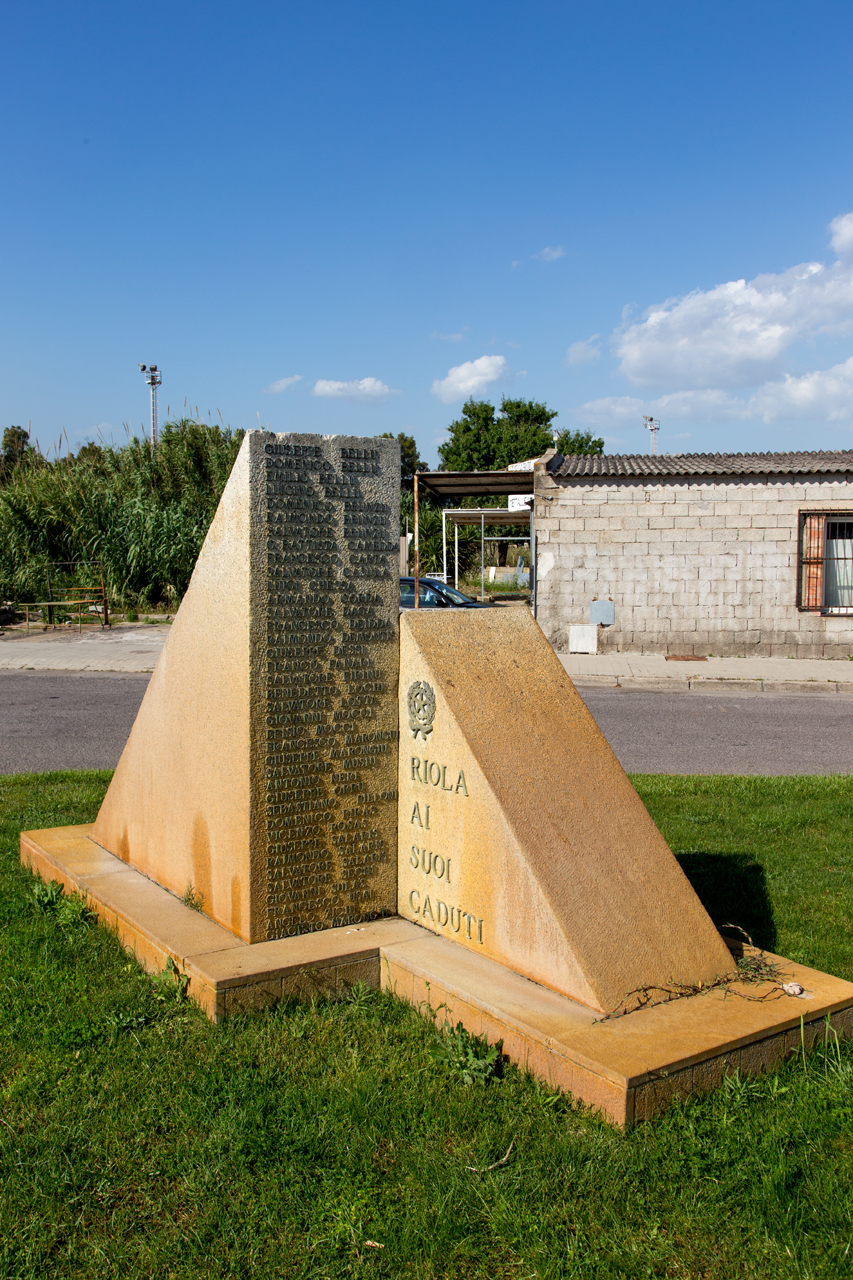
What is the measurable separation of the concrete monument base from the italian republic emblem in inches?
32.1

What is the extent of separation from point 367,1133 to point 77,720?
8484mm

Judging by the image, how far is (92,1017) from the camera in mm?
3381

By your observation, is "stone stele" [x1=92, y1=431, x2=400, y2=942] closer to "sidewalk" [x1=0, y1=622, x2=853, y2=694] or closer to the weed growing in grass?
the weed growing in grass

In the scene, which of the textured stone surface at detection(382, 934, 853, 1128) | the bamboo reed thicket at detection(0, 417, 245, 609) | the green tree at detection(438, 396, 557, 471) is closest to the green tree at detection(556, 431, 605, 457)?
the green tree at detection(438, 396, 557, 471)

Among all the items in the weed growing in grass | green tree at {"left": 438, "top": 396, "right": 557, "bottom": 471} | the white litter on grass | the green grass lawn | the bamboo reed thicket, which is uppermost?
green tree at {"left": 438, "top": 396, "right": 557, "bottom": 471}

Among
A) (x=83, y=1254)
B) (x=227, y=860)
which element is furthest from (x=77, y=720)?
(x=83, y=1254)

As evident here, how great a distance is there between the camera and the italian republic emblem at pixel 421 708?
374 centimetres

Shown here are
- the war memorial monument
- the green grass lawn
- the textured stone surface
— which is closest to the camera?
the green grass lawn


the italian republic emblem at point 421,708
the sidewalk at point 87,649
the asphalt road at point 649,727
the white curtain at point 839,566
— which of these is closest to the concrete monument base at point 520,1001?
the italian republic emblem at point 421,708

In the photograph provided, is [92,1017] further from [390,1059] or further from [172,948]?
[390,1059]

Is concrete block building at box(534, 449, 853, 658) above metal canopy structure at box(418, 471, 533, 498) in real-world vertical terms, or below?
below

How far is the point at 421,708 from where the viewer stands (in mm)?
3805

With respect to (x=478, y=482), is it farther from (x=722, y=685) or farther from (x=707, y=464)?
(x=722, y=685)

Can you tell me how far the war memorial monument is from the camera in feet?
10.5
